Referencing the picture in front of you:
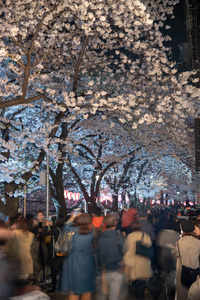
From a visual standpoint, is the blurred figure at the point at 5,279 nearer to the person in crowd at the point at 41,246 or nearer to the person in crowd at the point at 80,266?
the person in crowd at the point at 80,266

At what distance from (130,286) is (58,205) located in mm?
11401

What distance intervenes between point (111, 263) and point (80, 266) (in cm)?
68

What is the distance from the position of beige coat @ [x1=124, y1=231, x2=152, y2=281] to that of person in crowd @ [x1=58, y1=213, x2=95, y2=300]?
3.76ft

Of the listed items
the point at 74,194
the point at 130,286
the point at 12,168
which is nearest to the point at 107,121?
the point at 12,168

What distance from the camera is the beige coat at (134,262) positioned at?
832cm

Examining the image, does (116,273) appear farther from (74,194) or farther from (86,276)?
(74,194)

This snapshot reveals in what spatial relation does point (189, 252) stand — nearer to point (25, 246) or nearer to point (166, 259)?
point (166, 259)

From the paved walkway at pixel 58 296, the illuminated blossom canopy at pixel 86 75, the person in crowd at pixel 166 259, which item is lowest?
the paved walkway at pixel 58 296

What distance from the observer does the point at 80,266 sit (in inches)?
287

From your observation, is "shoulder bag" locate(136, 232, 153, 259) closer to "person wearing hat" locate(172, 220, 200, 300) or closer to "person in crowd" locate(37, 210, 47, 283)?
"person wearing hat" locate(172, 220, 200, 300)

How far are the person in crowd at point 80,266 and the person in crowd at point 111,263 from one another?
0.36 metres

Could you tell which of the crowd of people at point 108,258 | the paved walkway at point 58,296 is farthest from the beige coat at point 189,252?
the paved walkway at point 58,296

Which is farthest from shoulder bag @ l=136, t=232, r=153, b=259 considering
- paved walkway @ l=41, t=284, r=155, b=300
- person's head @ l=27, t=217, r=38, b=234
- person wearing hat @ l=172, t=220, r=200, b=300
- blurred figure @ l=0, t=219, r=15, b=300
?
person's head @ l=27, t=217, r=38, b=234

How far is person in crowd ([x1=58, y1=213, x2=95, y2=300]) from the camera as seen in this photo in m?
7.29
